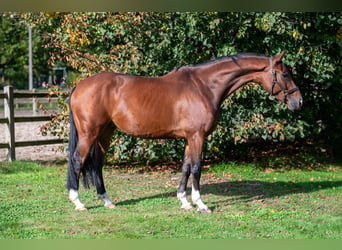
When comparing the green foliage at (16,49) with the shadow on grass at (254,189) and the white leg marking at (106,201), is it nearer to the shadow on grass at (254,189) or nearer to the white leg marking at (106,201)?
the shadow on grass at (254,189)

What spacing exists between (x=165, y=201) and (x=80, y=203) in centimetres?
124

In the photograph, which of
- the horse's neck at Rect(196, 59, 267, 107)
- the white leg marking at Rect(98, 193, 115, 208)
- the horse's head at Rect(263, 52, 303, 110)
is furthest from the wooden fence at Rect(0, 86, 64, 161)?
the horse's head at Rect(263, 52, 303, 110)

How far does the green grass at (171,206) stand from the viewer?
14.8ft

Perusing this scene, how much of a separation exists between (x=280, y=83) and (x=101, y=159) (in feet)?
8.92

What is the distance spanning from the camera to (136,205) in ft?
19.2

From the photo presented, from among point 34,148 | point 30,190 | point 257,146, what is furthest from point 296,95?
point 34,148

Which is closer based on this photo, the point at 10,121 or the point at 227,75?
the point at 227,75

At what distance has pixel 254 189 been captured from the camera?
7129mm

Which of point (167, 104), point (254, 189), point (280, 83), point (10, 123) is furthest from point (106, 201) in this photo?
point (10, 123)

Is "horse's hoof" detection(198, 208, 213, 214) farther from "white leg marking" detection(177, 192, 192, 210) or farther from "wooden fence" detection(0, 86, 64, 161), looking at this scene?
"wooden fence" detection(0, 86, 64, 161)

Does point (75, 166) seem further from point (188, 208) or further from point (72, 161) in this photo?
point (188, 208)

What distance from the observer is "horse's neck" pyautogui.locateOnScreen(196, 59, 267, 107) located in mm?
5672

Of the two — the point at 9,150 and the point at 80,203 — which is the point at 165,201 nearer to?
the point at 80,203

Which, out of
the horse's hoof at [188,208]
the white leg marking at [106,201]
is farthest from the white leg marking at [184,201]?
the white leg marking at [106,201]
